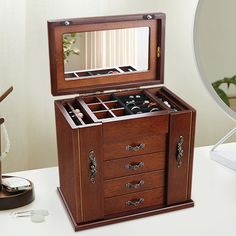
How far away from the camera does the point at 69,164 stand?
118cm

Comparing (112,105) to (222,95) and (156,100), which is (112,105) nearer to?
(156,100)

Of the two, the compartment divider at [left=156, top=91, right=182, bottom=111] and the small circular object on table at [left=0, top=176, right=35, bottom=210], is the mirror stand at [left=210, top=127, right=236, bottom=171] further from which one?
the small circular object on table at [left=0, top=176, right=35, bottom=210]

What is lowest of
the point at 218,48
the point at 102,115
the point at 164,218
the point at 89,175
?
the point at 164,218

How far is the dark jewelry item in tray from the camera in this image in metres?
1.24

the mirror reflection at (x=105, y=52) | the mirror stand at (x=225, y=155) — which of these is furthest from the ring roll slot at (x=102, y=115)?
the mirror stand at (x=225, y=155)

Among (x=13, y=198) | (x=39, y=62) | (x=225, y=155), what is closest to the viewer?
(x=13, y=198)

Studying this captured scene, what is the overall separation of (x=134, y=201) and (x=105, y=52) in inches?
13.9

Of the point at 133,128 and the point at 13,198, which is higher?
the point at 133,128

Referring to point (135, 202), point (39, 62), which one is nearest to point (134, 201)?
point (135, 202)

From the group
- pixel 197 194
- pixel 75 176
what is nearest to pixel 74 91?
pixel 75 176

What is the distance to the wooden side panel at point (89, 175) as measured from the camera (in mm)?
1123

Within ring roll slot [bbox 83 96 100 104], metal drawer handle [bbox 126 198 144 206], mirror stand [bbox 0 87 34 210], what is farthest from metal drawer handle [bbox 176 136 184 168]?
mirror stand [bbox 0 87 34 210]

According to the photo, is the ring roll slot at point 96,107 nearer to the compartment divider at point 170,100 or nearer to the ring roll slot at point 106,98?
the ring roll slot at point 106,98

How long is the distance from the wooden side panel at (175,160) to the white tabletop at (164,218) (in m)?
0.04
